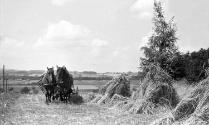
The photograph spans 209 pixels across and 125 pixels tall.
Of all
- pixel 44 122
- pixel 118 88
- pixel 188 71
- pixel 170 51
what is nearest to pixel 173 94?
pixel 118 88

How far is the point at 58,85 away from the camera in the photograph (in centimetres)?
2591

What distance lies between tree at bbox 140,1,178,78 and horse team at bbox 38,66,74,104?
534 inches

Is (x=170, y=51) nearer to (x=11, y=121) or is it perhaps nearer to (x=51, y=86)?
(x=51, y=86)

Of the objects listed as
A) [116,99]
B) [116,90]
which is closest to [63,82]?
[116,90]

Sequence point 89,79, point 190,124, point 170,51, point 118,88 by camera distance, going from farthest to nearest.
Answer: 1. point 89,79
2. point 170,51
3. point 118,88
4. point 190,124

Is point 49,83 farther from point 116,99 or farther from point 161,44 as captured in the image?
point 161,44

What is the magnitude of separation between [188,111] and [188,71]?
724 inches

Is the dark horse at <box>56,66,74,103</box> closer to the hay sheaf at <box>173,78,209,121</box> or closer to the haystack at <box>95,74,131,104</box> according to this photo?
the haystack at <box>95,74,131,104</box>

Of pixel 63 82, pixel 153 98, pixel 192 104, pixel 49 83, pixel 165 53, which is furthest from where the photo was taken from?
pixel 165 53

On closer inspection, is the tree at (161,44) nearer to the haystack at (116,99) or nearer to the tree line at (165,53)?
the tree line at (165,53)

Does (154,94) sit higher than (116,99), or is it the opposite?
(154,94)

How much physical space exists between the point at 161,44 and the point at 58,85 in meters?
17.9

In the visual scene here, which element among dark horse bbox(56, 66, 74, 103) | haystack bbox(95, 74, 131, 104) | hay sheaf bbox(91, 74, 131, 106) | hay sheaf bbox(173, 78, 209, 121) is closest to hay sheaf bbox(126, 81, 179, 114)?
hay sheaf bbox(91, 74, 131, 106)

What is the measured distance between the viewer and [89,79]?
2616 inches
